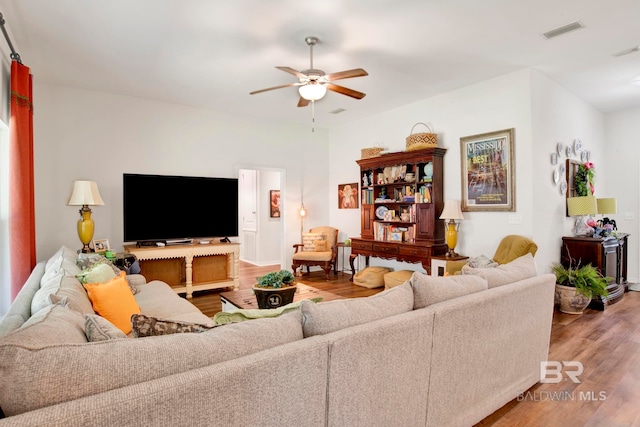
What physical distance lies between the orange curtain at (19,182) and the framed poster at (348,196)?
15.5 ft

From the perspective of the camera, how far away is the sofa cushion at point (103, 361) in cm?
86

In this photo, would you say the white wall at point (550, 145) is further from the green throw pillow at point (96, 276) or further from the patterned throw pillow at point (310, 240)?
the green throw pillow at point (96, 276)

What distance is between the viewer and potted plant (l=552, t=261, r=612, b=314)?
4008 mm

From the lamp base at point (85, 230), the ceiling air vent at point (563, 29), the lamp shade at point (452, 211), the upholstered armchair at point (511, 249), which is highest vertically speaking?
the ceiling air vent at point (563, 29)

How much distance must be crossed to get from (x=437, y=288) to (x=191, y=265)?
4.10m

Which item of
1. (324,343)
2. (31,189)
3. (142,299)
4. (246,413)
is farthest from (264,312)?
(31,189)

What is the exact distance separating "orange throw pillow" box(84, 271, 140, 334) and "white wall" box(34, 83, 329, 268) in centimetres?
305

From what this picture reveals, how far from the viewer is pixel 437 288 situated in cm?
185

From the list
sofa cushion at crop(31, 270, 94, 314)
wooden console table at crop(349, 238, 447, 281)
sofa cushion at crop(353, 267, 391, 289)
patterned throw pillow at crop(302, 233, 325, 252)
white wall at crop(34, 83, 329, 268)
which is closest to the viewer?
sofa cushion at crop(31, 270, 94, 314)

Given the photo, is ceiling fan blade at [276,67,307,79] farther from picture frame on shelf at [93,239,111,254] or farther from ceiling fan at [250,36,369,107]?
picture frame on shelf at [93,239,111,254]

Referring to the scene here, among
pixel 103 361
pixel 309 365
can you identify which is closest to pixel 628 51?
pixel 309 365

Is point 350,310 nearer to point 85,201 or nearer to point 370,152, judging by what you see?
point 85,201

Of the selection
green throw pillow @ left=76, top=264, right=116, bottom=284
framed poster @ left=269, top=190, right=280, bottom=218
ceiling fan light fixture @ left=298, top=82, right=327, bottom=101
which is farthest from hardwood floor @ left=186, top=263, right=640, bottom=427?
framed poster @ left=269, top=190, right=280, bottom=218

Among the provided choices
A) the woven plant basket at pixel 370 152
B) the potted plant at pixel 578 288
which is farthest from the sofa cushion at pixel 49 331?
the woven plant basket at pixel 370 152
